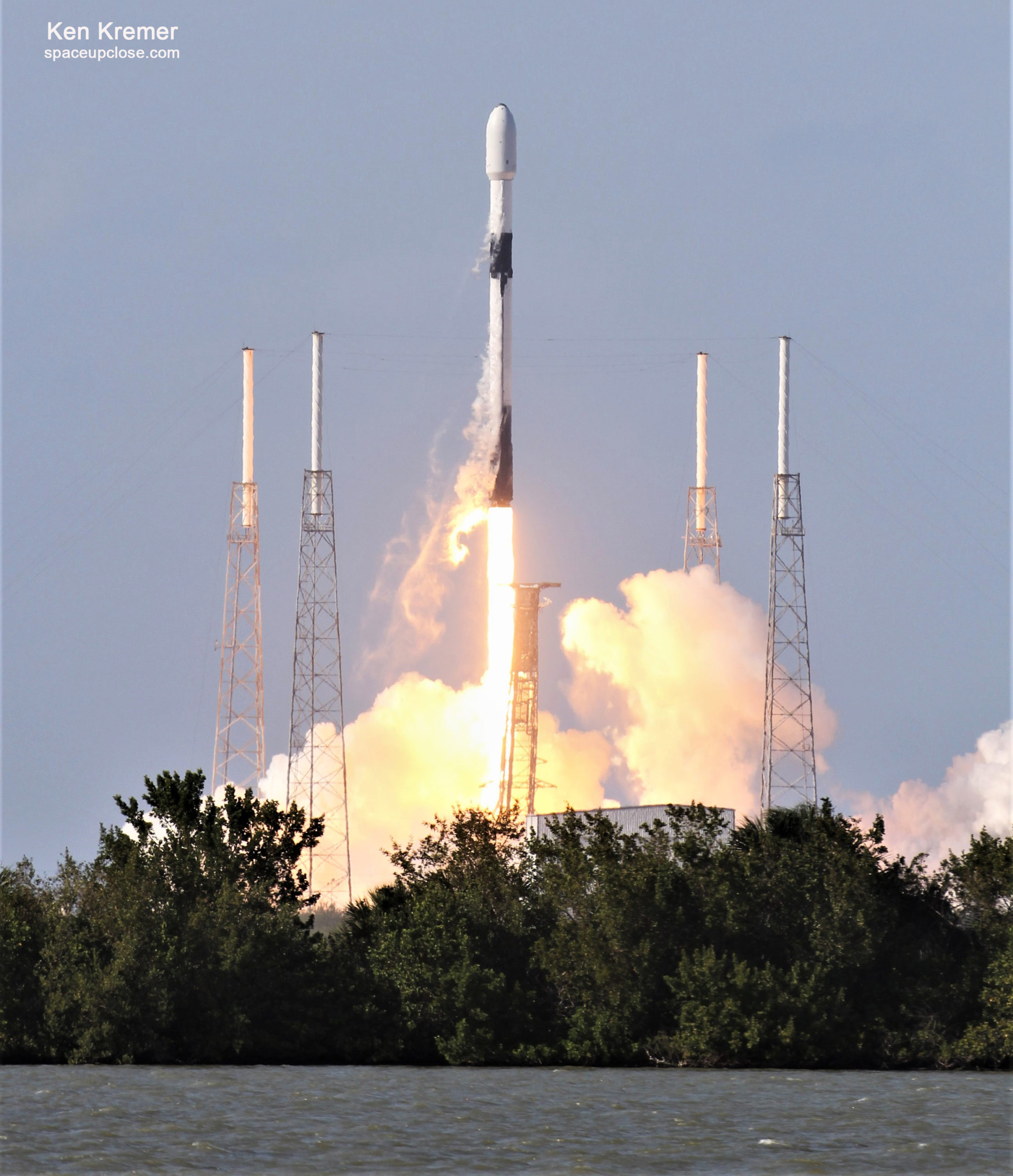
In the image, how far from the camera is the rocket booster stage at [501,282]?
329ft

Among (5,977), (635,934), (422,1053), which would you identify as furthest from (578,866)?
(5,977)

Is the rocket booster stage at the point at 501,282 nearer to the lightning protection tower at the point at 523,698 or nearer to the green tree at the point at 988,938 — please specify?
the lightning protection tower at the point at 523,698

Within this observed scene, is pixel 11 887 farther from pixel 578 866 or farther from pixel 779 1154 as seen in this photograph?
pixel 779 1154

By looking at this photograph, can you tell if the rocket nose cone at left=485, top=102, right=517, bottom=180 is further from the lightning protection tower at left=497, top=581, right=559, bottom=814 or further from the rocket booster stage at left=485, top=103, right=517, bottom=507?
the lightning protection tower at left=497, top=581, right=559, bottom=814

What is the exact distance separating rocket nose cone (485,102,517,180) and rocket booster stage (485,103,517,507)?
2 centimetres

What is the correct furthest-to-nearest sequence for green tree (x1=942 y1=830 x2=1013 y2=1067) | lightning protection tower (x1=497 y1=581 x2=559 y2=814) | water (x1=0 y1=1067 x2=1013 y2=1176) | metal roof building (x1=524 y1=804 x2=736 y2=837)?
1. lightning protection tower (x1=497 y1=581 x2=559 y2=814)
2. metal roof building (x1=524 y1=804 x2=736 y2=837)
3. green tree (x1=942 y1=830 x2=1013 y2=1067)
4. water (x1=0 y1=1067 x2=1013 y2=1176)

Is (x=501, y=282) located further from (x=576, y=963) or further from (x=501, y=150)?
(x=576, y=963)

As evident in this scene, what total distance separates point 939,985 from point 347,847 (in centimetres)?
3143

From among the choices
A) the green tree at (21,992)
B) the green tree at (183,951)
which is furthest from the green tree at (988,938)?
the green tree at (21,992)

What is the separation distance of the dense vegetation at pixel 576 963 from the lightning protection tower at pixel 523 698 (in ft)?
66.5

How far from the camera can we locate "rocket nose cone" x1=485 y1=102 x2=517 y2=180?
337 feet

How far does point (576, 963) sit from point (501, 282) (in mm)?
38412

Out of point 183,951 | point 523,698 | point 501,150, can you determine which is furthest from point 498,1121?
point 501,150

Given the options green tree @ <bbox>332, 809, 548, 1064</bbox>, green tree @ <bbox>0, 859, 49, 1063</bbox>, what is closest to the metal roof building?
green tree @ <bbox>332, 809, 548, 1064</bbox>
